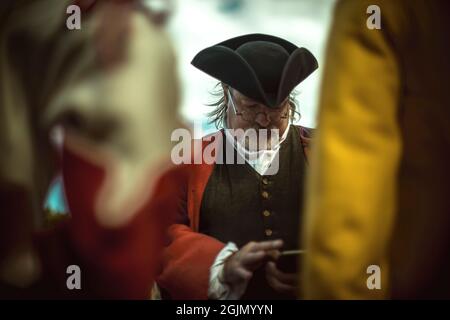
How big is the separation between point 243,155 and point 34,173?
352 mm

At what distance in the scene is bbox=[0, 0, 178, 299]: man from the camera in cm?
90

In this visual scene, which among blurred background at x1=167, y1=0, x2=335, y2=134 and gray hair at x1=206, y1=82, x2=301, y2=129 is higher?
blurred background at x1=167, y1=0, x2=335, y2=134

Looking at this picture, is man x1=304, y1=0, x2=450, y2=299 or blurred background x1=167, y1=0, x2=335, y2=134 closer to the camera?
man x1=304, y1=0, x2=450, y2=299

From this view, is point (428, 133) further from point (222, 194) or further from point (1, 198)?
point (1, 198)

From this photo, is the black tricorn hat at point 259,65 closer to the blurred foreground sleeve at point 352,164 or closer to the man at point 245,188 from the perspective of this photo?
the man at point 245,188

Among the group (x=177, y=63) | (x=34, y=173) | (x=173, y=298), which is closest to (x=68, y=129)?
(x=34, y=173)

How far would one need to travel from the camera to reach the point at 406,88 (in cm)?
86

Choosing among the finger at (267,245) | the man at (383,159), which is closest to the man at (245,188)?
the finger at (267,245)

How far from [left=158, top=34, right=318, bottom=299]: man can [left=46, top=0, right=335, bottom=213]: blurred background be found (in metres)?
0.01

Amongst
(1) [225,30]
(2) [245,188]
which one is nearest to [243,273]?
(2) [245,188]

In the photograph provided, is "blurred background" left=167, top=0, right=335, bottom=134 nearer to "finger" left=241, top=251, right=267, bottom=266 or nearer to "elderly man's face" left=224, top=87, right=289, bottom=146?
Result: "elderly man's face" left=224, top=87, right=289, bottom=146

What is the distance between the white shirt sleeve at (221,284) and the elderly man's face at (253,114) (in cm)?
20

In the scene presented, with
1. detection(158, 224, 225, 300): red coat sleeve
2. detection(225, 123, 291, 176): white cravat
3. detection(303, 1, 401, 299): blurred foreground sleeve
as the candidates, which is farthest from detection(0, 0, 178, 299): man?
detection(303, 1, 401, 299): blurred foreground sleeve

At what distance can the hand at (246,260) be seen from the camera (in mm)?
904
